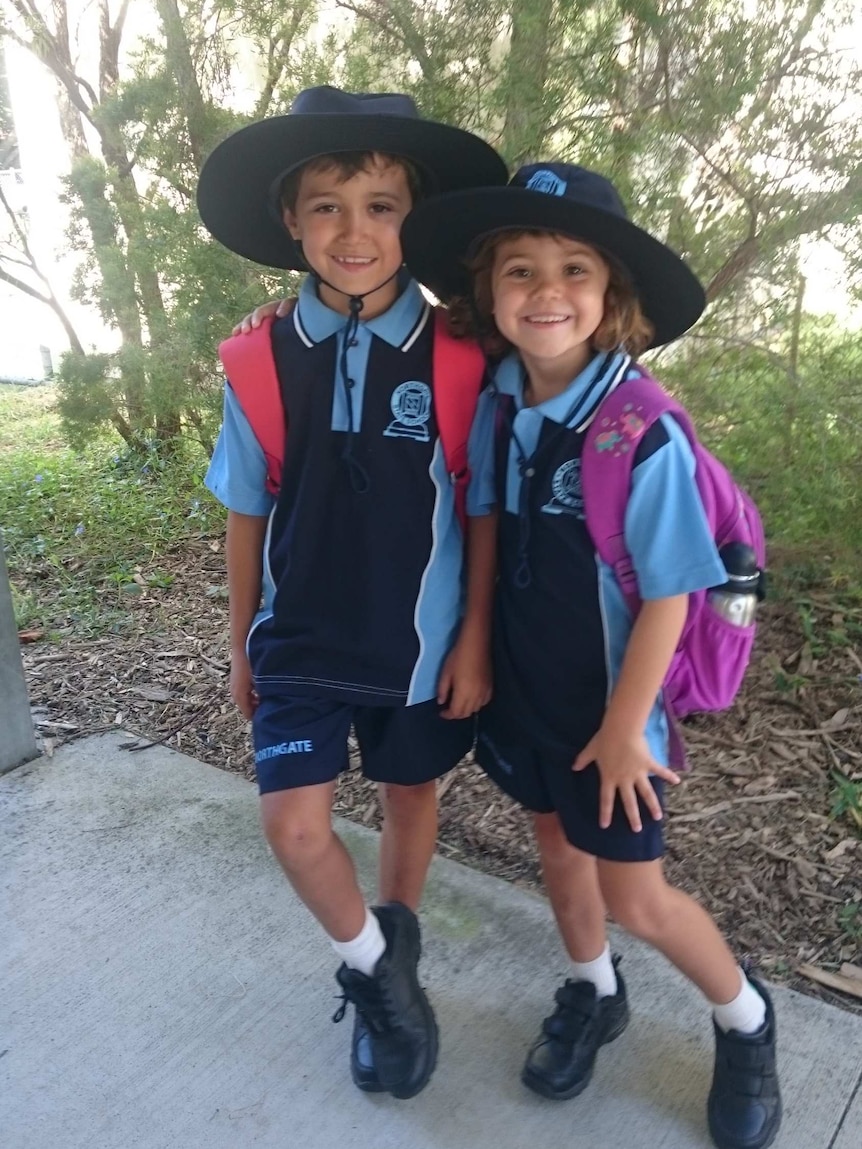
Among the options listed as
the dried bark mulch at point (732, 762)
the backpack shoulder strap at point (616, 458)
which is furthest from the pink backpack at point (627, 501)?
the dried bark mulch at point (732, 762)

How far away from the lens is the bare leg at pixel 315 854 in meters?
2.03

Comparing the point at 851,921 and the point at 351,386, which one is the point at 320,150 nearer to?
the point at 351,386

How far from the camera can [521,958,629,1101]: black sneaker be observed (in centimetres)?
208

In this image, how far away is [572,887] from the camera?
216 centimetres

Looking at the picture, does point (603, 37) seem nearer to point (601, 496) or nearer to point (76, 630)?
point (601, 496)

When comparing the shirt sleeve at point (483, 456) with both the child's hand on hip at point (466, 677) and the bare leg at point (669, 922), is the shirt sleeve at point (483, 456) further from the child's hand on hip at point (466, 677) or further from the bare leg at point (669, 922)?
the bare leg at point (669, 922)

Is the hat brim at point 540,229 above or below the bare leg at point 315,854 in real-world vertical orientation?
above

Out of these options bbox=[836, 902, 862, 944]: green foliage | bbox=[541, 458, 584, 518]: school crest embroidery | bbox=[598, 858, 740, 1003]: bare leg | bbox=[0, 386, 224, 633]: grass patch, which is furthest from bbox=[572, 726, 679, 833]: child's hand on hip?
bbox=[0, 386, 224, 633]: grass patch

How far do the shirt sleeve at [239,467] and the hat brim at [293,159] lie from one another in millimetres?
383

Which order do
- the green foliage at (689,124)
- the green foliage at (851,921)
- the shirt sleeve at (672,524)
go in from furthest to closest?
the green foliage at (689,124), the green foliage at (851,921), the shirt sleeve at (672,524)

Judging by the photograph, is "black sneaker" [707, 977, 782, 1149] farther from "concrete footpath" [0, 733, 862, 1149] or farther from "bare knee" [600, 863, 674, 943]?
"bare knee" [600, 863, 674, 943]

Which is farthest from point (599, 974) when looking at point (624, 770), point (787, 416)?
point (787, 416)

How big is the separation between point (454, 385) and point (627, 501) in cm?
46

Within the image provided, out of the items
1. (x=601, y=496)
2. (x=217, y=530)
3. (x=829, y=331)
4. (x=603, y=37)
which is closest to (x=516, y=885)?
(x=601, y=496)
